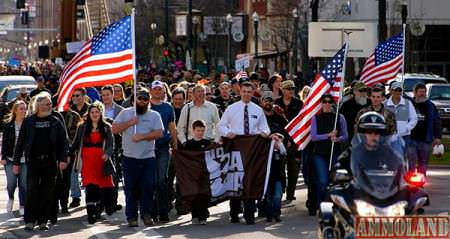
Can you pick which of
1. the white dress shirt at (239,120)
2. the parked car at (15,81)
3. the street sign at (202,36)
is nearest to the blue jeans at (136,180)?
the white dress shirt at (239,120)

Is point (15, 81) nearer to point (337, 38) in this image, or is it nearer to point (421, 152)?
point (337, 38)

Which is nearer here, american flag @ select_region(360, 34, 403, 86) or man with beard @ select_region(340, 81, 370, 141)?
man with beard @ select_region(340, 81, 370, 141)

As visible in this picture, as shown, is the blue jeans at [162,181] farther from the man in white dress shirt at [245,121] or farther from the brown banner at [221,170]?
the man in white dress shirt at [245,121]

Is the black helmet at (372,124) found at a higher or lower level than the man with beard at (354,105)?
higher

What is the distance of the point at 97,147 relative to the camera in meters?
17.4

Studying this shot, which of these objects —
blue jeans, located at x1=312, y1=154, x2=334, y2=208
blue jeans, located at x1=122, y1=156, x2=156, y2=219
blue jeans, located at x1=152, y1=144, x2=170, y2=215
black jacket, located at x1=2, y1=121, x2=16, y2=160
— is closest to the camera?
blue jeans, located at x1=122, y1=156, x2=156, y2=219

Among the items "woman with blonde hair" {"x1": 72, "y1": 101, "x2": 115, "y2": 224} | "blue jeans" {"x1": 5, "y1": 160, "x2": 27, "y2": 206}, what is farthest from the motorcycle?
"blue jeans" {"x1": 5, "y1": 160, "x2": 27, "y2": 206}

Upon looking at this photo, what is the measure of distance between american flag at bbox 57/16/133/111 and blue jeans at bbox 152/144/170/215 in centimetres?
107

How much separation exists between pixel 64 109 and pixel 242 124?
243cm

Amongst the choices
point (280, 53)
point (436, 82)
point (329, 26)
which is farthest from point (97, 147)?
point (280, 53)

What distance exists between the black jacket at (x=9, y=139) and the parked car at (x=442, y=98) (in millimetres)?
22037

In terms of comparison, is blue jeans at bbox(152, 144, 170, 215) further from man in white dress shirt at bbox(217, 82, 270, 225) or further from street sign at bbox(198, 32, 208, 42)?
street sign at bbox(198, 32, 208, 42)

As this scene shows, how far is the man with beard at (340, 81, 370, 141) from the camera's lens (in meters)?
19.6

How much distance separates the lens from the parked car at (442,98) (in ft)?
127
